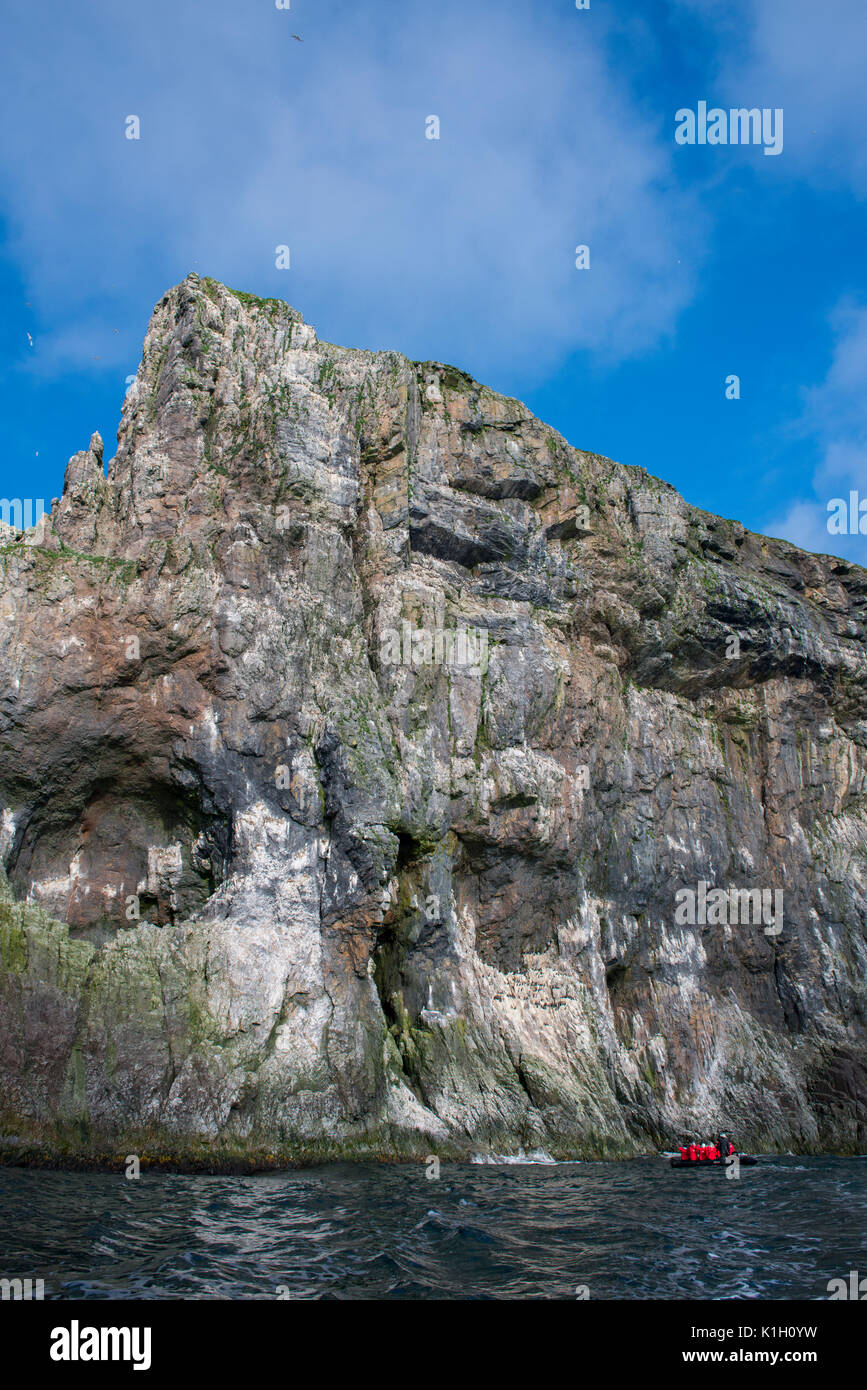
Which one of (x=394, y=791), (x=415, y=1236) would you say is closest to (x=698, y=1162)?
(x=394, y=791)

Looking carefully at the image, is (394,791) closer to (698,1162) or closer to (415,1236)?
(698,1162)

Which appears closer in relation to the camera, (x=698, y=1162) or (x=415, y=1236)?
(x=415, y=1236)

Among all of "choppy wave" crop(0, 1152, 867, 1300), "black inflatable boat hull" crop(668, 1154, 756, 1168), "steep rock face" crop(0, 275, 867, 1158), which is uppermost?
"steep rock face" crop(0, 275, 867, 1158)

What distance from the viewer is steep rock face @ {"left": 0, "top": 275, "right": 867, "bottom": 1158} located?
27.3 metres

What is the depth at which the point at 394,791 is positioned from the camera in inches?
1288

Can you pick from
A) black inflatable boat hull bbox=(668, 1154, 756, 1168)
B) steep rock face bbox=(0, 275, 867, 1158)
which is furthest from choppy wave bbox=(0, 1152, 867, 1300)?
black inflatable boat hull bbox=(668, 1154, 756, 1168)

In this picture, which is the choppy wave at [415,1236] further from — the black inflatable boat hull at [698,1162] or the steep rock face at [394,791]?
the black inflatable boat hull at [698,1162]

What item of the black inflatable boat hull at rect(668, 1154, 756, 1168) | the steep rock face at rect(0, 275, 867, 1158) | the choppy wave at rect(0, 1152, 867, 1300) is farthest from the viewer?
the black inflatable boat hull at rect(668, 1154, 756, 1168)

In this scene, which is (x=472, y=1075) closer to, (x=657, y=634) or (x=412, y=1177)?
(x=412, y=1177)

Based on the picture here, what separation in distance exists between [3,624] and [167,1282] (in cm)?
2024

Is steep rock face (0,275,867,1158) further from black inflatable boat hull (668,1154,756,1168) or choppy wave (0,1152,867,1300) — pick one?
choppy wave (0,1152,867,1300)

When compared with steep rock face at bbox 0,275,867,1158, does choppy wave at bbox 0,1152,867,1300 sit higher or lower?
lower

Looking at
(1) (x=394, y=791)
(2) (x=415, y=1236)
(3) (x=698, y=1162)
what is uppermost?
(1) (x=394, y=791)
